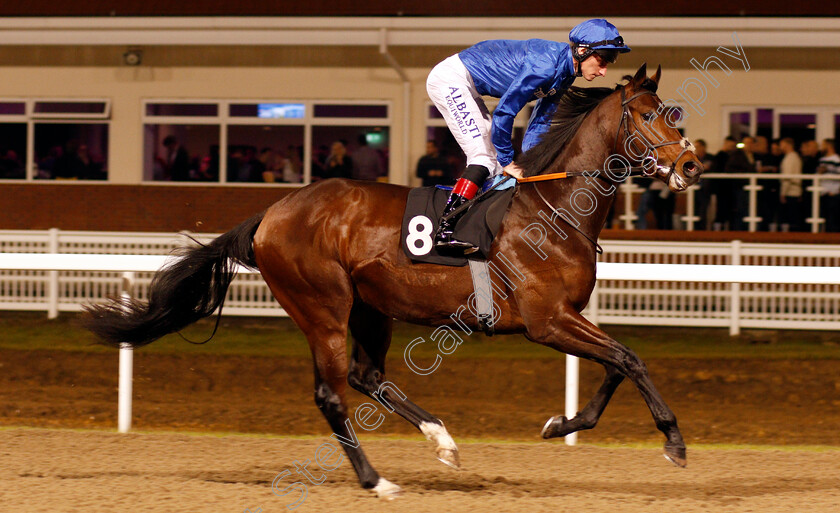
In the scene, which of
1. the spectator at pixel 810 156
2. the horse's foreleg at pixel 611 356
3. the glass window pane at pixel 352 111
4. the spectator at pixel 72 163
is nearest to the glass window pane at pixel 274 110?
the glass window pane at pixel 352 111

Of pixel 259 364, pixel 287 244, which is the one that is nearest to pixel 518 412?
pixel 259 364

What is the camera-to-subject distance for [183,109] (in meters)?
12.2

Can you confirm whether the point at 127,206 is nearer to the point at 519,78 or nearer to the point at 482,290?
the point at 482,290

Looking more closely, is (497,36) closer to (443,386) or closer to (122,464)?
(443,386)

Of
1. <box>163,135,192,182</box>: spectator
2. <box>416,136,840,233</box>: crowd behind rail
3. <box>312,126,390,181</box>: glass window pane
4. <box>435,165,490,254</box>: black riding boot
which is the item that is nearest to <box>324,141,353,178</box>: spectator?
<box>312,126,390,181</box>: glass window pane

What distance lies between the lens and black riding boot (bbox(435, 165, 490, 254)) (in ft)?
13.3

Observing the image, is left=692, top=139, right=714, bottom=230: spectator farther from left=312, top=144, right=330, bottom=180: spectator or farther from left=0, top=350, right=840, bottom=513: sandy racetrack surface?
left=312, top=144, right=330, bottom=180: spectator

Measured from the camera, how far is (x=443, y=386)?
24.0ft

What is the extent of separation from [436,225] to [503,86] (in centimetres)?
71

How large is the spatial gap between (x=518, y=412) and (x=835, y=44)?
20.9 ft

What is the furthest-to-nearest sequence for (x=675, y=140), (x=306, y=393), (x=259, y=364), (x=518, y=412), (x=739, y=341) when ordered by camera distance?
(x=739, y=341), (x=259, y=364), (x=306, y=393), (x=518, y=412), (x=675, y=140)

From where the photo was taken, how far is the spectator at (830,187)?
33.8ft

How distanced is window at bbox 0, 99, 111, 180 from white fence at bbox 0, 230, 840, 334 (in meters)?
2.44

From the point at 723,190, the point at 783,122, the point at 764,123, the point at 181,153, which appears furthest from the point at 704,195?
the point at 181,153
